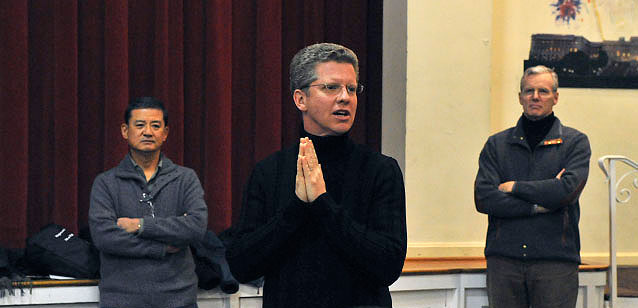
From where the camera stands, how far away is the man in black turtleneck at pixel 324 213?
69.6 inches

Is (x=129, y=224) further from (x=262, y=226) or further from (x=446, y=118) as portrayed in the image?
(x=446, y=118)

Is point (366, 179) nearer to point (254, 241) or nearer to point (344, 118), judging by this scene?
point (344, 118)

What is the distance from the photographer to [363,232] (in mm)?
1771

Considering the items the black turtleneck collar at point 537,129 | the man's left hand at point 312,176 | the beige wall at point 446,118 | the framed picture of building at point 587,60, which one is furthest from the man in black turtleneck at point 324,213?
the framed picture of building at point 587,60

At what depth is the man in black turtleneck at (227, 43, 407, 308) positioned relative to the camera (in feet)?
5.80

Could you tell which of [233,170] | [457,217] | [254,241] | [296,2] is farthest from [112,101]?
[254,241]

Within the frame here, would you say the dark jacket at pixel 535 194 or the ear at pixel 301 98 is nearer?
the ear at pixel 301 98

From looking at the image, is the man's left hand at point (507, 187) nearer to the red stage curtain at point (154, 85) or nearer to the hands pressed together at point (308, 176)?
the red stage curtain at point (154, 85)

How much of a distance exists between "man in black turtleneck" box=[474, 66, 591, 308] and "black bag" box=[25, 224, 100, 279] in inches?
77.4

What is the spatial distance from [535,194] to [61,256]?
2.33 m

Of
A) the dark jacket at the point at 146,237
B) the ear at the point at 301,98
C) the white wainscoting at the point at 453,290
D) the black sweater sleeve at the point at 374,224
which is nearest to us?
the black sweater sleeve at the point at 374,224

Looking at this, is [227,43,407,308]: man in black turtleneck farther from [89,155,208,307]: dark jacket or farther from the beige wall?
the beige wall

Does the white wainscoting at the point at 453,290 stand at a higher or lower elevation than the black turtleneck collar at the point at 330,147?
lower

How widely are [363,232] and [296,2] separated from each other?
335cm
